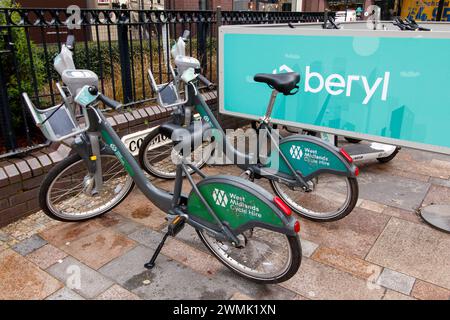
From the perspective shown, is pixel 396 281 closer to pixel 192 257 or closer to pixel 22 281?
pixel 192 257

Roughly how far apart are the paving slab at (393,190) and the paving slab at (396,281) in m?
1.12

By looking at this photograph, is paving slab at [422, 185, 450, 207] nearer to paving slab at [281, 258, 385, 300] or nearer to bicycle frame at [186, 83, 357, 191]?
bicycle frame at [186, 83, 357, 191]

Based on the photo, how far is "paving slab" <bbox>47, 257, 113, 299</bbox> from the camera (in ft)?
8.24

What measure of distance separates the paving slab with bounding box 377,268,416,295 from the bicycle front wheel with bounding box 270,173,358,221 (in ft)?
2.15

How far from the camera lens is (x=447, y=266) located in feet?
9.12

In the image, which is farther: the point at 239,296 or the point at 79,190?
the point at 79,190

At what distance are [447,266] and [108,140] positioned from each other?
8.90ft

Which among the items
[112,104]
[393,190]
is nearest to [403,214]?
[393,190]

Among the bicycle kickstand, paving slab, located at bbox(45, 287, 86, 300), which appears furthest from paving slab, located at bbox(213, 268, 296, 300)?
paving slab, located at bbox(45, 287, 86, 300)

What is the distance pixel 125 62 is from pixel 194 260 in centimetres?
265

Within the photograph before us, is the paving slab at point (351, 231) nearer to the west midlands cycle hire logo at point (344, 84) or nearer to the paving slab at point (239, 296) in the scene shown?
the paving slab at point (239, 296)

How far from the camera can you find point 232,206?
2.43 meters
